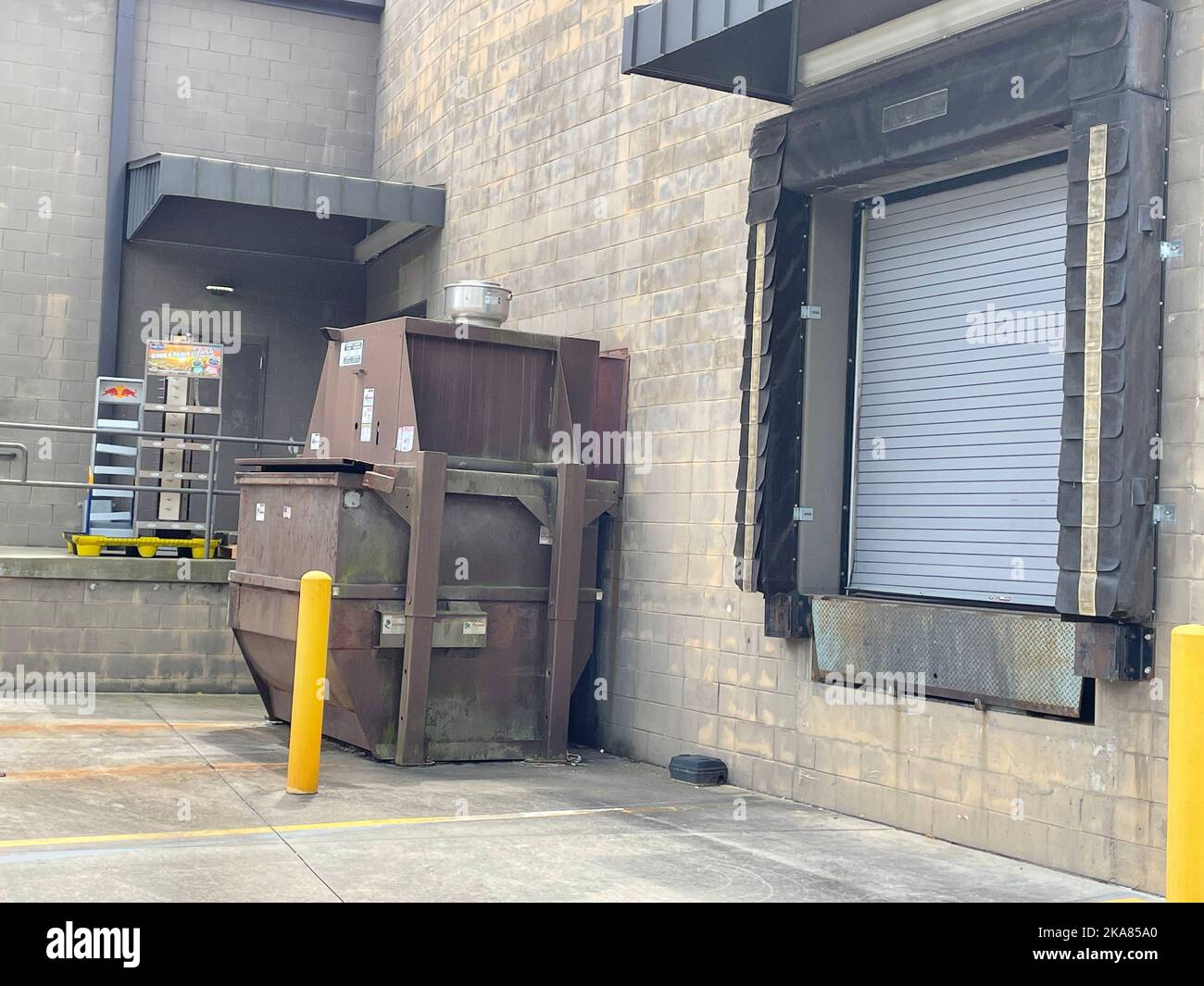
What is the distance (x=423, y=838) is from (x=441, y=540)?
8.91 ft

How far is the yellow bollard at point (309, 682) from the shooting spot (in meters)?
7.71

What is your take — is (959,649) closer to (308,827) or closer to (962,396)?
(962,396)

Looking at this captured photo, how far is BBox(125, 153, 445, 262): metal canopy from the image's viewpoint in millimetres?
14266

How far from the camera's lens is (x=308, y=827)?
22.9 feet

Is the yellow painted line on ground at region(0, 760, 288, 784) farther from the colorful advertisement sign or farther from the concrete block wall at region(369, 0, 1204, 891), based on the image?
the colorful advertisement sign

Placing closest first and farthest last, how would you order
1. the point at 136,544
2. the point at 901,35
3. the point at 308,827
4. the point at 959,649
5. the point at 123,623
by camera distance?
the point at 308,827 → the point at 959,649 → the point at 901,35 → the point at 123,623 → the point at 136,544

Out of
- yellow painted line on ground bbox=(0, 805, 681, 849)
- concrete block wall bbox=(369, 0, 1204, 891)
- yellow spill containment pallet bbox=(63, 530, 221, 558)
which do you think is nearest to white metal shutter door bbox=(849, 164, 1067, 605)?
concrete block wall bbox=(369, 0, 1204, 891)

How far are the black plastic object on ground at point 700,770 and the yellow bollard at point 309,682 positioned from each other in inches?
98.8

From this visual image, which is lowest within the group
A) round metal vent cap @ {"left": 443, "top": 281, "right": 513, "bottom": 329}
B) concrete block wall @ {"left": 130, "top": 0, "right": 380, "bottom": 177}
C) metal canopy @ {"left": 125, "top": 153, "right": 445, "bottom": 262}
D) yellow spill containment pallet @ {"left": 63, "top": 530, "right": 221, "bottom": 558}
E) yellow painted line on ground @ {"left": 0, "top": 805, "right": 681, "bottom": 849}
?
yellow painted line on ground @ {"left": 0, "top": 805, "right": 681, "bottom": 849}

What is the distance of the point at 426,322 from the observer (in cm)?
956

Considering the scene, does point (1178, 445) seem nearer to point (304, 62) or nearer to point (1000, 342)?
point (1000, 342)

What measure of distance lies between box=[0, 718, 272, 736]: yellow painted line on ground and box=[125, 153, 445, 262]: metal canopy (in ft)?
19.5

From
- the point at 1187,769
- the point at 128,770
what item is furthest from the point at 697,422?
the point at 1187,769

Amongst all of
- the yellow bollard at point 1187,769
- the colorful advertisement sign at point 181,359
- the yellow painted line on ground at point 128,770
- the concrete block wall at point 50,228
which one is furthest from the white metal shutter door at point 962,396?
the concrete block wall at point 50,228
